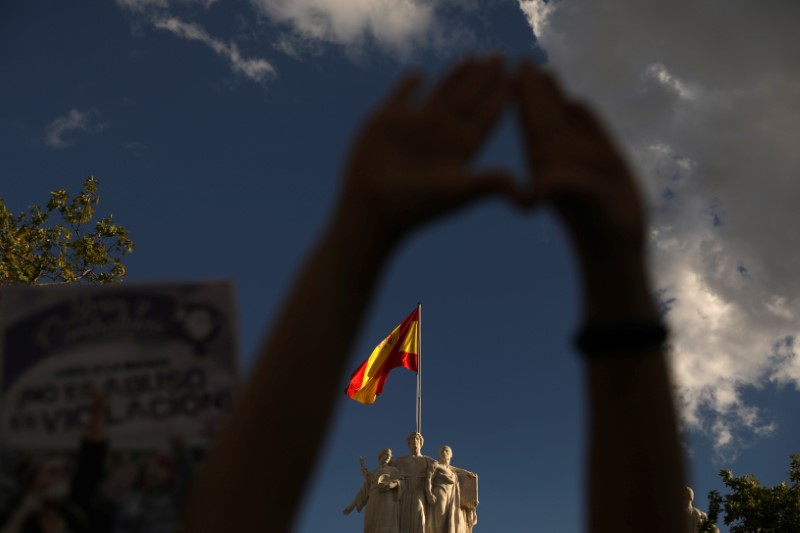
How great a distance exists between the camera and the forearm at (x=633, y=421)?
2.23m

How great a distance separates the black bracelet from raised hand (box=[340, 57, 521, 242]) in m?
0.52

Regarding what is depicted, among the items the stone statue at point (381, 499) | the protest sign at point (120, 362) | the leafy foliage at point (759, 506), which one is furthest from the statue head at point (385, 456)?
the protest sign at point (120, 362)

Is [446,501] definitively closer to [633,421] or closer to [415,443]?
[415,443]

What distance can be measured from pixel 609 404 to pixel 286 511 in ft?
3.14

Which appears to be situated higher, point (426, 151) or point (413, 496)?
point (413, 496)

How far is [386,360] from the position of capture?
16734 millimetres

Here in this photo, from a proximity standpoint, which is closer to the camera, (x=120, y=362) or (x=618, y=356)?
(x=618, y=356)

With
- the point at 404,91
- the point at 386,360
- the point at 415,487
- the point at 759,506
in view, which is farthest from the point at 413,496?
the point at 404,91

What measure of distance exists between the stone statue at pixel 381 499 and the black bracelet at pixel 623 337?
13.4 m

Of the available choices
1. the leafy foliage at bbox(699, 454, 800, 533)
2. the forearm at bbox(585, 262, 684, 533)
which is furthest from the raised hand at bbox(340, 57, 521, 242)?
the leafy foliage at bbox(699, 454, 800, 533)

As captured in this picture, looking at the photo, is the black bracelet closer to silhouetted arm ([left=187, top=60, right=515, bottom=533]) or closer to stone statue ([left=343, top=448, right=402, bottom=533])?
silhouetted arm ([left=187, top=60, right=515, bottom=533])

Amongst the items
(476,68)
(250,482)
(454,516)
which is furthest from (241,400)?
(454,516)

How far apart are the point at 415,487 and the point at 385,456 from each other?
2.90ft

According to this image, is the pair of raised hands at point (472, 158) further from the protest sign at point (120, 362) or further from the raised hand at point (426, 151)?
the protest sign at point (120, 362)
